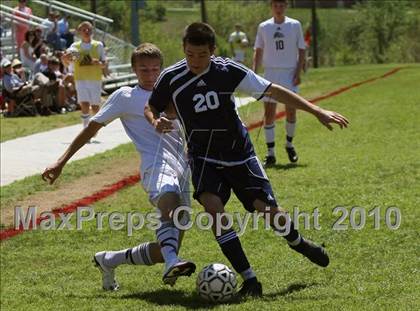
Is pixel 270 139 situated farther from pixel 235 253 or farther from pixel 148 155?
pixel 235 253

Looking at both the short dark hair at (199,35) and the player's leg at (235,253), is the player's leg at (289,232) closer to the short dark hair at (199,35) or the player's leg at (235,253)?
the player's leg at (235,253)

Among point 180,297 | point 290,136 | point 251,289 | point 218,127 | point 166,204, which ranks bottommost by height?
point 290,136

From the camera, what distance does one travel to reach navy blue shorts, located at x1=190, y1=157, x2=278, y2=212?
657 cm

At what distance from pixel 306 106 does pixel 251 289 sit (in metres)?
1.33

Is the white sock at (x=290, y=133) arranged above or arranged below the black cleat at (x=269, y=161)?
above

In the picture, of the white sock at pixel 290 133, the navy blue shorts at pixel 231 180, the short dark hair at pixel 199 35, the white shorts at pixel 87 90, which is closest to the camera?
the short dark hair at pixel 199 35

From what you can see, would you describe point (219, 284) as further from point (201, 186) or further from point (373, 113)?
point (373, 113)

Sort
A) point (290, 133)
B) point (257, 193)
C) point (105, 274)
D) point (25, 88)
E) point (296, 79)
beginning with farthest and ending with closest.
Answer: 1. point (25, 88)
2. point (290, 133)
3. point (296, 79)
4. point (105, 274)
5. point (257, 193)

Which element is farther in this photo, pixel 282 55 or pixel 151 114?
pixel 282 55

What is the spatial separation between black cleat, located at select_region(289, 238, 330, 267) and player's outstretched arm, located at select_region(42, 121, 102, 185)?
1.71 m

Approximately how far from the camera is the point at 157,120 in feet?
21.1

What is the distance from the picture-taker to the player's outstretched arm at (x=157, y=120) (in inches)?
250

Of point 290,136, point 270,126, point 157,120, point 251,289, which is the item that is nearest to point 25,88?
point 270,126

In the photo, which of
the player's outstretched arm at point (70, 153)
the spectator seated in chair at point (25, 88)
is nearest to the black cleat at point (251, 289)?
the player's outstretched arm at point (70, 153)
